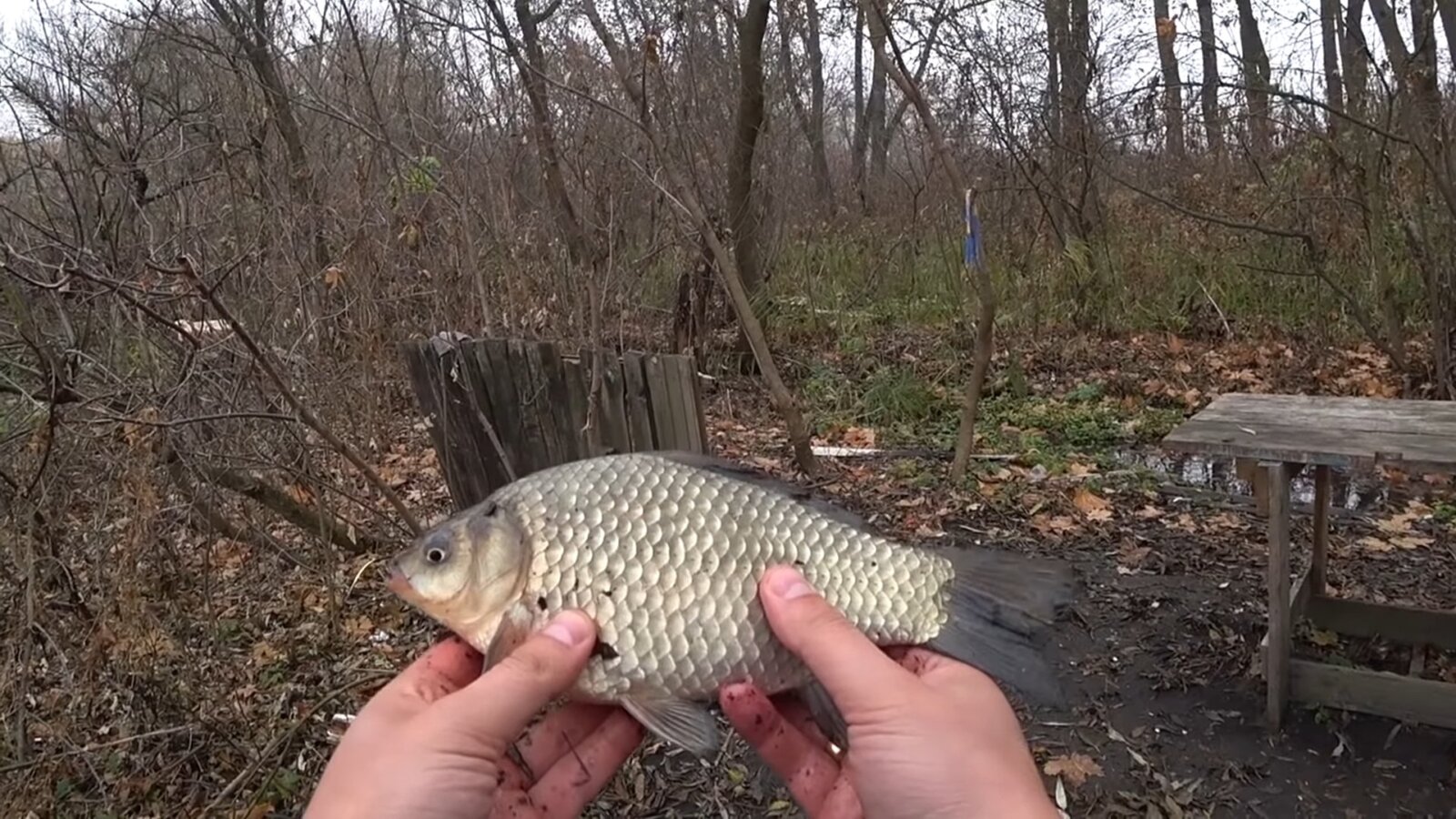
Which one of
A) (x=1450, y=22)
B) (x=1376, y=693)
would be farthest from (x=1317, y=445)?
(x=1450, y=22)

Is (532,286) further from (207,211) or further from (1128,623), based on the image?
(1128,623)

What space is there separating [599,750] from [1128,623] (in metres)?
3.00

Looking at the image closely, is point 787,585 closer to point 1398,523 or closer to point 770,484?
point 770,484

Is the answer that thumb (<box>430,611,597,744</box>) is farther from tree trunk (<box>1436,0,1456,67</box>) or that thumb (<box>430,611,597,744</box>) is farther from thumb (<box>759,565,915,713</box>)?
tree trunk (<box>1436,0,1456,67</box>)

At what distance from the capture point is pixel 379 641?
4.04 metres

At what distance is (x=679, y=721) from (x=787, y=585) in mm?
256

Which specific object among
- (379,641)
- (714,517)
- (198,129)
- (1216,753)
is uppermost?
(198,129)

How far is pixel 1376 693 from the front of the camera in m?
3.44

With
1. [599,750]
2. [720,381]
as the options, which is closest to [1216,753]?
[599,750]

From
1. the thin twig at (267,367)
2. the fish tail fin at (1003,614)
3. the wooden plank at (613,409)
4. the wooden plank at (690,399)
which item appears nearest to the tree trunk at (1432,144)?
the wooden plank at (690,399)

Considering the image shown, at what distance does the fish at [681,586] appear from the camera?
1.54 metres

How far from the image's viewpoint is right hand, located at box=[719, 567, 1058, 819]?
59.2 inches

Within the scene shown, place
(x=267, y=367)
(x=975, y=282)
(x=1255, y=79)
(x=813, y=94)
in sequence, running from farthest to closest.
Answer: (x=813, y=94) → (x=1255, y=79) → (x=975, y=282) → (x=267, y=367)

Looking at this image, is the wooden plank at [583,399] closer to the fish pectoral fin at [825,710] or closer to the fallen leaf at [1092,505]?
the fish pectoral fin at [825,710]
